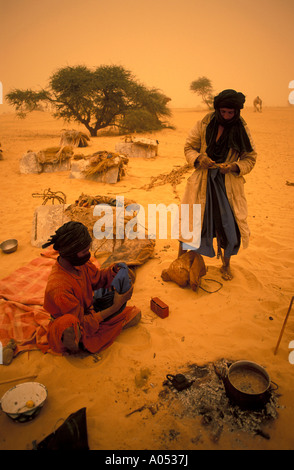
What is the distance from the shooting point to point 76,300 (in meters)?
2.30

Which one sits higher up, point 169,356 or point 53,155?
point 53,155

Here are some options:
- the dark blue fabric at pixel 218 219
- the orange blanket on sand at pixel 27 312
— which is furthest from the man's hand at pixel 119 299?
the dark blue fabric at pixel 218 219

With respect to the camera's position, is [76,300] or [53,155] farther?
[53,155]

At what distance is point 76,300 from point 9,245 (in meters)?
2.71

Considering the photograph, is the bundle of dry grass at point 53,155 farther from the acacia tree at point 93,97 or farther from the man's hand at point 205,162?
the acacia tree at point 93,97

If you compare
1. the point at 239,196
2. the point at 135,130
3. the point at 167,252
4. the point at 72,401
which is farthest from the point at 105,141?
the point at 72,401

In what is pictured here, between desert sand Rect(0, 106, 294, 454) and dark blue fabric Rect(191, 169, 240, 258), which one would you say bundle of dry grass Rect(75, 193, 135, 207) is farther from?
dark blue fabric Rect(191, 169, 240, 258)

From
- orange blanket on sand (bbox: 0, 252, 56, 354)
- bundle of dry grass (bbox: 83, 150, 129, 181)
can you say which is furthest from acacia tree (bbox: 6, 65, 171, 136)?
orange blanket on sand (bbox: 0, 252, 56, 354)

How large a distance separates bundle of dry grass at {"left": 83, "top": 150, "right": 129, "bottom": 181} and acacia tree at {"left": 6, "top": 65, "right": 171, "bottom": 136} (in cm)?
859

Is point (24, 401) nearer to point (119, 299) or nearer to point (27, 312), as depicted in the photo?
point (119, 299)

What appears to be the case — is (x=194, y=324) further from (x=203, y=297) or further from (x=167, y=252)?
(x=167, y=252)

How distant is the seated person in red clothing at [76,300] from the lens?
2215 mm

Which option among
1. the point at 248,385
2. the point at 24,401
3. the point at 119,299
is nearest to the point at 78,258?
the point at 119,299

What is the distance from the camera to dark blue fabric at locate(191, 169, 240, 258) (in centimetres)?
315
